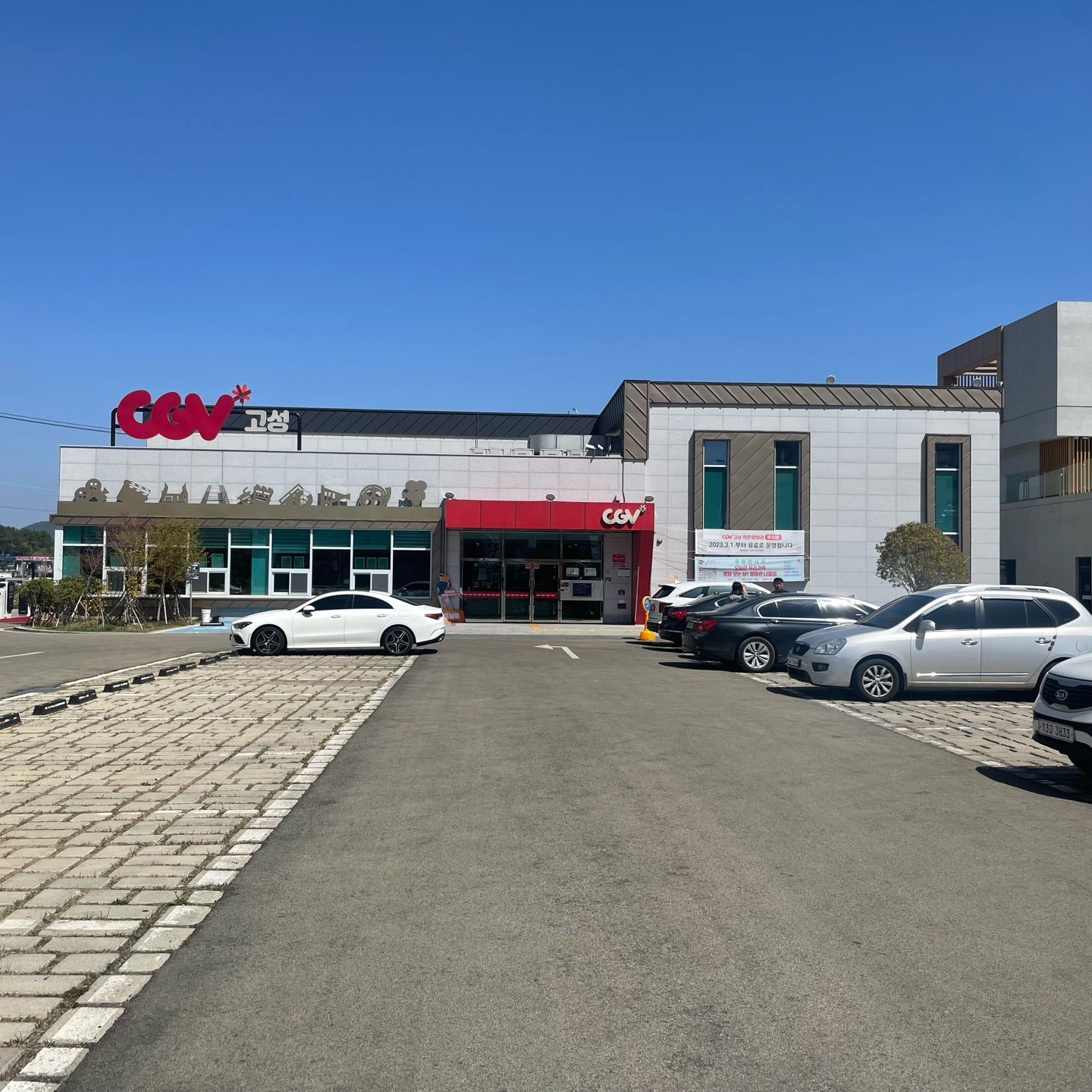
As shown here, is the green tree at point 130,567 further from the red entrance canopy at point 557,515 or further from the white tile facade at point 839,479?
the white tile facade at point 839,479

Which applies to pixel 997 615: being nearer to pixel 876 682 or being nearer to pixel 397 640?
pixel 876 682

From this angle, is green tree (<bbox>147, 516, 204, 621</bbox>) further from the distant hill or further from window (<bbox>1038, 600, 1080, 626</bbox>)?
the distant hill

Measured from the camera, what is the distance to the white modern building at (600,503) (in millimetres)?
37875

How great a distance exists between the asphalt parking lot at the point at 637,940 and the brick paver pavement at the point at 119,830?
202mm

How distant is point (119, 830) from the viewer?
23.7 feet

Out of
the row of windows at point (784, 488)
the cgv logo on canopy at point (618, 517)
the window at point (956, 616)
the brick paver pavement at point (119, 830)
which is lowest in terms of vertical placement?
the brick paver pavement at point (119, 830)

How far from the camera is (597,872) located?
621cm

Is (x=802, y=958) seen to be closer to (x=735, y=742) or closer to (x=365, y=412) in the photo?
(x=735, y=742)

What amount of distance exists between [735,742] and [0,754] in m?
7.30

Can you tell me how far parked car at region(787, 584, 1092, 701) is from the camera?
14891 mm

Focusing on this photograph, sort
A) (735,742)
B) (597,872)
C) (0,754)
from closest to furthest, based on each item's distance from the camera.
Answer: (597,872) → (0,754) → (735,742)

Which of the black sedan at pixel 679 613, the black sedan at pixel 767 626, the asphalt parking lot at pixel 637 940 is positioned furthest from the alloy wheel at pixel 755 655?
the asphalt parking lot at pixel 637 940

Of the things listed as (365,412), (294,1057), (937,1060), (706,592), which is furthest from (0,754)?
(365,412)

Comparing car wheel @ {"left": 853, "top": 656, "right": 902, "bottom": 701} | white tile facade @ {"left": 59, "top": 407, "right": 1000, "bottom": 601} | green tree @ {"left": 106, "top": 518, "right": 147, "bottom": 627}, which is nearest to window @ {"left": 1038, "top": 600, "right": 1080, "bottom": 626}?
car wheel @ {"left": 853, "top": 656, "right": 902, "bottom": 701}
